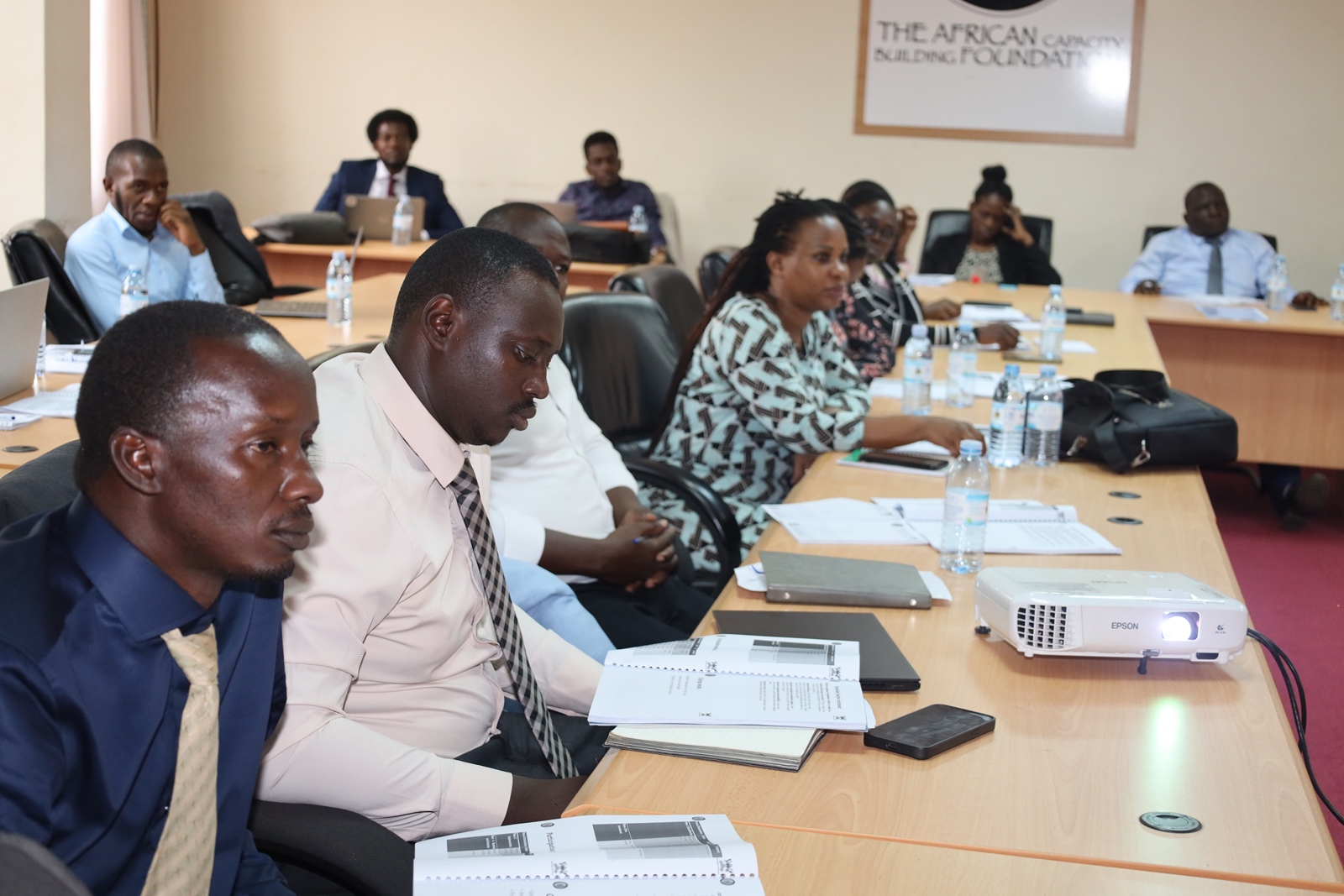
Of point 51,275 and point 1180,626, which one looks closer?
point 1180,626

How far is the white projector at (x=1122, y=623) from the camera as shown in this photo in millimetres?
1557

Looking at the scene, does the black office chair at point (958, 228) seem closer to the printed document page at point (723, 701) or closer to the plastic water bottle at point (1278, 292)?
the plastic water bottle at point (1278, 292)

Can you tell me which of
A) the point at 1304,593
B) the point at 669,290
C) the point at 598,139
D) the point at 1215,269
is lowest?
the point at 1304,593

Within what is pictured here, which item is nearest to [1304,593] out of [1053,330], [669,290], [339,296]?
[1053,330]

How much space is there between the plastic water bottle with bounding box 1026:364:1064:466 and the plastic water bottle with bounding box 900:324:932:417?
486mm

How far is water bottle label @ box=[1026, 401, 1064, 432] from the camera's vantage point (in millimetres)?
2623

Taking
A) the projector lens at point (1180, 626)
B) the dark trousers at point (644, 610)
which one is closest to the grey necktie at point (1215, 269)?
the dark trousers at point (644, 610)

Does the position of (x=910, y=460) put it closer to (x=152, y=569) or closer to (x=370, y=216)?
(x=152, y=569)

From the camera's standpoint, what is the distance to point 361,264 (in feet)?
19.6

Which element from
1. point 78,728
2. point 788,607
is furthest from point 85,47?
point 78,728

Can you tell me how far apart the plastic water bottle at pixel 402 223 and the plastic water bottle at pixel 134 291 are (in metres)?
2.23

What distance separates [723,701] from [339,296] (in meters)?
2.48

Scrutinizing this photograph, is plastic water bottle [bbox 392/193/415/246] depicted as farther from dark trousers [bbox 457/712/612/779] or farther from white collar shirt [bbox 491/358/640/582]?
dark trousers [bbox 457/712/612/779]

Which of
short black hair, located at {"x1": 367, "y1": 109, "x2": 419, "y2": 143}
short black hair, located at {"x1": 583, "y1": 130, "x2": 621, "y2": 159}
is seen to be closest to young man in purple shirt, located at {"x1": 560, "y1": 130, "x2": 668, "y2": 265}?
Answer: short black hair, located at {"x1": 583, "y1": 130, "x2": 621, "y2": 159}
